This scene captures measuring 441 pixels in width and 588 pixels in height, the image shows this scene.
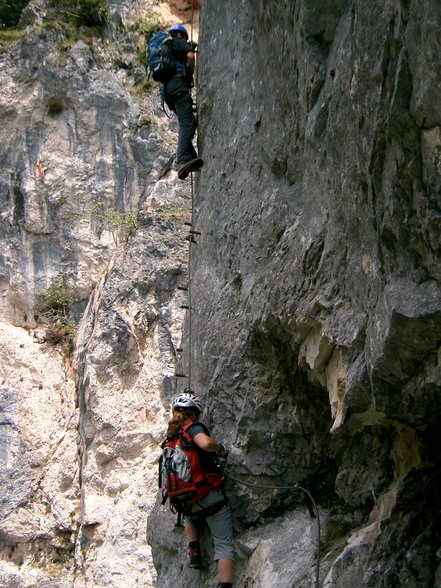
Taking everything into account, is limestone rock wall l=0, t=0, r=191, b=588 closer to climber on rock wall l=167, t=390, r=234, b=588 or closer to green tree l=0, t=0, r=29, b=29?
green tree l=0, t=0, r=29, b=29

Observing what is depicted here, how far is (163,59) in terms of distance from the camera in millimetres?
9703

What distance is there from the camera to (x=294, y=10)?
628cm

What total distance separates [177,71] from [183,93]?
0.32 m

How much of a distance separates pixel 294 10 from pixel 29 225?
12368 millimetres

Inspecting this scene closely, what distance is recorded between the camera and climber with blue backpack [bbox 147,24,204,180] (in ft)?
31.7

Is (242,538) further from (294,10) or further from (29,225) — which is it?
(29,225)

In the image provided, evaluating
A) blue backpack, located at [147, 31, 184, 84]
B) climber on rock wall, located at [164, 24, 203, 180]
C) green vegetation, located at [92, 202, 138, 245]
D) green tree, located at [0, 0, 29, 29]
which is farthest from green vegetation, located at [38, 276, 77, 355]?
green tree, located at [0, 0, 29, 29]

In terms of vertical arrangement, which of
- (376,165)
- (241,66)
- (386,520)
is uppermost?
(241,66)

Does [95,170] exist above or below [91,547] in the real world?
above

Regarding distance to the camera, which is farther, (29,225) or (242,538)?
(29,225)

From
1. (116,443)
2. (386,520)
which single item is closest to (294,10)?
(386,520)

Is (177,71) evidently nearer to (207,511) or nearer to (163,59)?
(163,59)

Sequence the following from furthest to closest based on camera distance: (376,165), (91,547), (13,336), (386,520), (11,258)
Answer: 1. (11,258)
2. (13,336)
3. (91,547)
4. (386,520)
5. (376,165)


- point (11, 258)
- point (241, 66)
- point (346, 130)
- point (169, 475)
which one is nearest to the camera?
point (346, 130)
